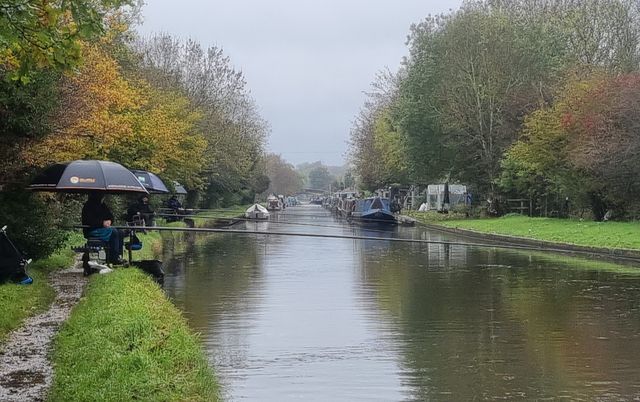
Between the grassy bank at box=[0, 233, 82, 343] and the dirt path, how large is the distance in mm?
134

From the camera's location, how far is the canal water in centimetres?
888

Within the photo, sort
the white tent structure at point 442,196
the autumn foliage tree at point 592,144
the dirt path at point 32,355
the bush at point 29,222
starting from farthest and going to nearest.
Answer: the white tent structure at point 442,196, the autumn foliage tree at point 592,144, the bush at point 29,222, the dirt path at point 32,355

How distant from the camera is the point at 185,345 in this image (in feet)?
30.3

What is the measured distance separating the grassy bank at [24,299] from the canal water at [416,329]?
2.28 m

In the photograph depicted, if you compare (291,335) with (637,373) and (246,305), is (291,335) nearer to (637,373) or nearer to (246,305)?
(246,305)

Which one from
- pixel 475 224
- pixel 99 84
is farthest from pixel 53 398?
pixel 475 224

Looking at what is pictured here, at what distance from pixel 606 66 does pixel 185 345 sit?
48.7 metres

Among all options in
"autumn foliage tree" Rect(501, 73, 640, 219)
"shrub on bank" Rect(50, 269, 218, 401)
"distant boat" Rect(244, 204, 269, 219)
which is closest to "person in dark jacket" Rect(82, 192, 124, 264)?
"shrub on bank" Rect(50, 269, 218, 401)

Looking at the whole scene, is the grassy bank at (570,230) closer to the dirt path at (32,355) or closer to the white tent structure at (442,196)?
the white tent structure at (442,196)

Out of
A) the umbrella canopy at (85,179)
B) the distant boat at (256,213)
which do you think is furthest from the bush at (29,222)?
the distant boat at (256,213)

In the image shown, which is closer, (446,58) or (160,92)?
(160,92)

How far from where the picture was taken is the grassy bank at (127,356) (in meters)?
7.20

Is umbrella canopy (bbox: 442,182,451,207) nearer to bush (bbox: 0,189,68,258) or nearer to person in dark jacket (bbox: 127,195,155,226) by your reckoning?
person in dark jacket (bbox: 127,195,155,226)

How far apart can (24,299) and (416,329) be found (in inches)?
227
